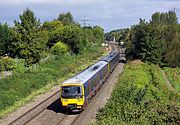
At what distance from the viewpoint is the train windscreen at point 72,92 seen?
83.6 ft

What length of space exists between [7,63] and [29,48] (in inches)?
284

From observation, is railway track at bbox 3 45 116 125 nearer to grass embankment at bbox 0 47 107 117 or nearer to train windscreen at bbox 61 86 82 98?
train windscreen at bbox 61 86 82 98

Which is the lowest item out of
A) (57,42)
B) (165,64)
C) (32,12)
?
(165,64)

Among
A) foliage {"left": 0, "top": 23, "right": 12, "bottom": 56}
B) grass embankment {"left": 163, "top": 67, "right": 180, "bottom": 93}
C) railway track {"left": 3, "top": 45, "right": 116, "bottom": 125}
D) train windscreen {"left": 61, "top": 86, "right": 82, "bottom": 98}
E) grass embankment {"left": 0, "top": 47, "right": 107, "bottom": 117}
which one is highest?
foliage {"left": 0, "top": 23, "right": 12, "bottom": 56}

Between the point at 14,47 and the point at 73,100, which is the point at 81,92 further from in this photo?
the point at 14,47

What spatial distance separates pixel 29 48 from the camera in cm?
4922

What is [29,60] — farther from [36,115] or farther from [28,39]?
[36,115]

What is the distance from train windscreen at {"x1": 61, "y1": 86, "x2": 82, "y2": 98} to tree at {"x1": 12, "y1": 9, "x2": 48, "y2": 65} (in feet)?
80.2

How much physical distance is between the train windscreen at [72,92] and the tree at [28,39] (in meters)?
24.5

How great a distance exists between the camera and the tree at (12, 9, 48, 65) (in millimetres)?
49375

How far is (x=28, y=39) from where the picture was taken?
4975cm

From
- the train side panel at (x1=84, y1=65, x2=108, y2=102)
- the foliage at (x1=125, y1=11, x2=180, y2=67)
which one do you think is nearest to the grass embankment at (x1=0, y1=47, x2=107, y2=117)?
the train side panel at (x1=84, y1=65, x2=108, y2=102)

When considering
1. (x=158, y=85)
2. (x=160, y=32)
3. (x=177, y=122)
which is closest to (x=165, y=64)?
(x=160, y=32)

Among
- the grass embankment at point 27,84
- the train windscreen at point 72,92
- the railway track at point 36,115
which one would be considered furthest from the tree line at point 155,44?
the train windscreen at point 72,92
